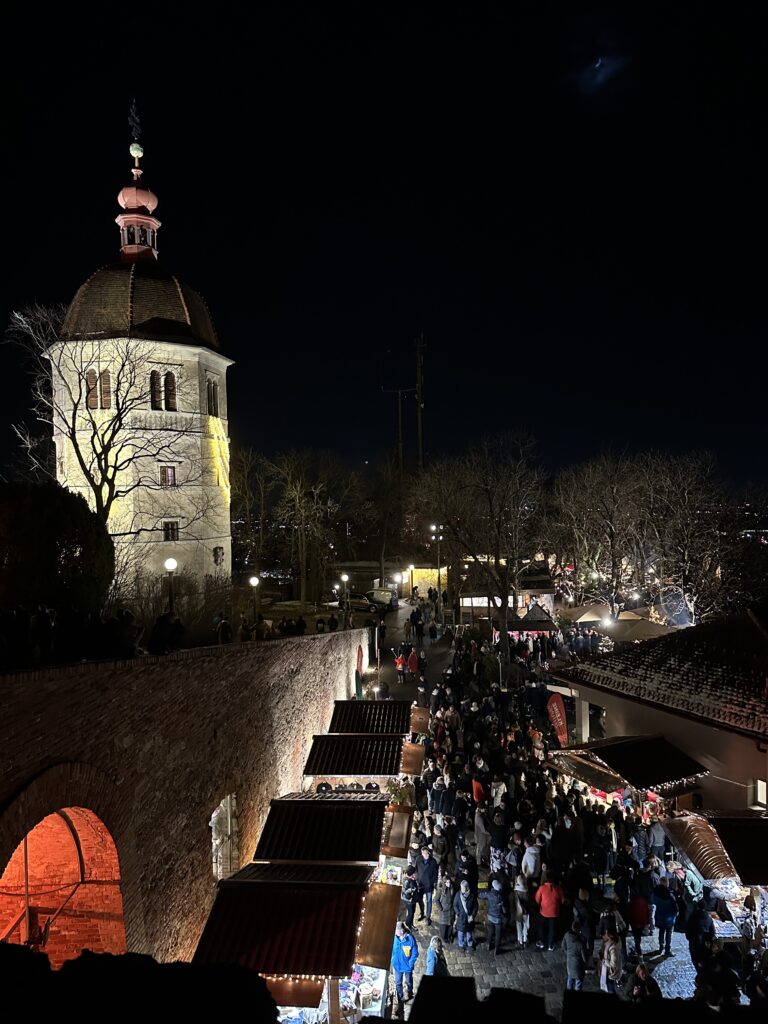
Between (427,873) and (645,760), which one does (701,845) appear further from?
(427,873)

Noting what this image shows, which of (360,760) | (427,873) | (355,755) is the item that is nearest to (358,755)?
(355,755)

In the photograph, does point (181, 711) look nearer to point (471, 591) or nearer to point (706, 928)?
point (706, 928)

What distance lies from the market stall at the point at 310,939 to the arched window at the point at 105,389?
21557 millimetres

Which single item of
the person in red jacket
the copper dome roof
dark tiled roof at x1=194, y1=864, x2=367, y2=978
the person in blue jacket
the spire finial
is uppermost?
the spire finial

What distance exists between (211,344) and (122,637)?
2387 centimetres

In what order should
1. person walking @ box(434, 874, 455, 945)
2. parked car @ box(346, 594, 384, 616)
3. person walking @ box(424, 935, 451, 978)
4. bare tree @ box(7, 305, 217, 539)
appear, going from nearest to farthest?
person walking @ box(424, 935, 451, 978) → person walking @ box(434, 874, 455, 945) → bare tree @ box(7, 305, 217, 539) → parked car @ box(346, 594, 384, 616)

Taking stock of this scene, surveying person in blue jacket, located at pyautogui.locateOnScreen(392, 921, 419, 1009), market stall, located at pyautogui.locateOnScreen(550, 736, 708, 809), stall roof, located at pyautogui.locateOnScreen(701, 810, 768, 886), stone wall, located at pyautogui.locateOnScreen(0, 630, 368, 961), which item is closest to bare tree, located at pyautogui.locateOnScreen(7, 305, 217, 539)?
Result: stone wall, located at pyautogui.locateOnScreen(0, 630, 368, 961)

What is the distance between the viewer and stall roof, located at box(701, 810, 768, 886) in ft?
29.9

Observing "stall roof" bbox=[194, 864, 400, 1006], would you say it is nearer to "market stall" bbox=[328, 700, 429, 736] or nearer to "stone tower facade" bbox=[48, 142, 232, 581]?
"market stall" bbox=[328, 700, 429, 736]

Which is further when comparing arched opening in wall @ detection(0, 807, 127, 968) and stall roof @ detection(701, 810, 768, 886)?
stall roof @ detection(701, 810, 768, 886)

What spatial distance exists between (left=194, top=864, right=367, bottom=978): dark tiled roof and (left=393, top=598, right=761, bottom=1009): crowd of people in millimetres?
1242

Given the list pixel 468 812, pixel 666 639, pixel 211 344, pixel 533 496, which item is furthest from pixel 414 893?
pixel 533 496

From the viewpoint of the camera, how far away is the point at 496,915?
1012 cm

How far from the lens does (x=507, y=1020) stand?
1.93m
